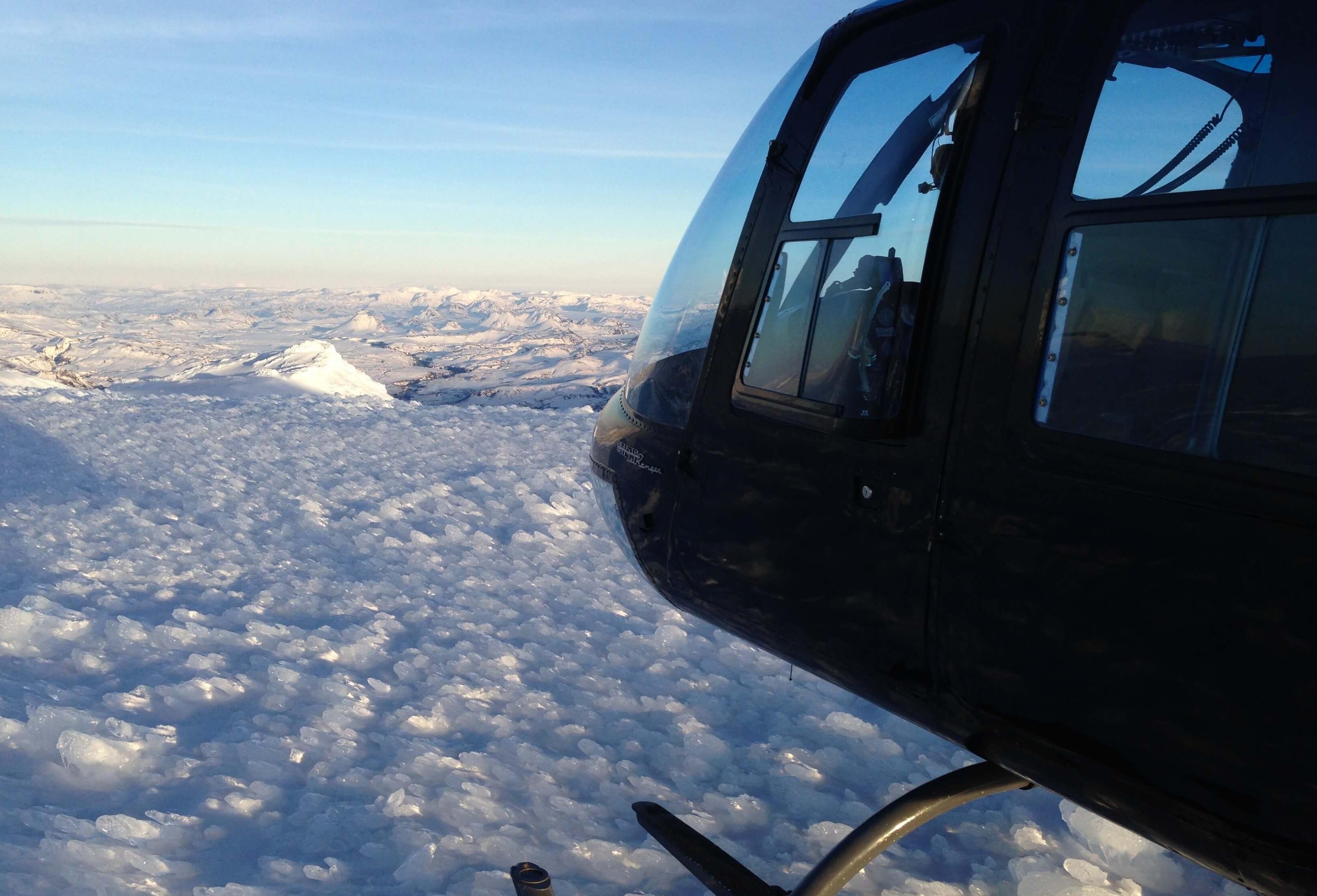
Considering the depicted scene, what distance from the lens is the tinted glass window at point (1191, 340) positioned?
1.32 metres

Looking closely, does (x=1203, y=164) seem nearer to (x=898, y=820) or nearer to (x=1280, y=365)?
(x=1280, y=365)

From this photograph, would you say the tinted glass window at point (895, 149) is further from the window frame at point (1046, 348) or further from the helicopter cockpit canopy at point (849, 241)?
the window frame at point (1046, 348)

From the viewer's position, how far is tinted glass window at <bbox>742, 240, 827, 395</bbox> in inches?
83.5

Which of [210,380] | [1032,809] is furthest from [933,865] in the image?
[210,380]

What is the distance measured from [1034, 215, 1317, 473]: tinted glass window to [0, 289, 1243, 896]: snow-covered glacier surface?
1.82 meters

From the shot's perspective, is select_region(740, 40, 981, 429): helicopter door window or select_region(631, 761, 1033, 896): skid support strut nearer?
select_region(740, 40, 981, 429): helicopter door window

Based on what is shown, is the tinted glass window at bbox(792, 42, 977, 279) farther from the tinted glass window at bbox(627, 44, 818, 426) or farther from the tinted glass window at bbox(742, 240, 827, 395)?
the tinted glass window at bbox(627, 44, 818, 426)

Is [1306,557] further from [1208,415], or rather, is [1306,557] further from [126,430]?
[126,430]

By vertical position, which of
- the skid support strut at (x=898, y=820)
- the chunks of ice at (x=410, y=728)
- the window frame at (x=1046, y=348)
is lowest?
the chunks of ice at (x=410, y=728)

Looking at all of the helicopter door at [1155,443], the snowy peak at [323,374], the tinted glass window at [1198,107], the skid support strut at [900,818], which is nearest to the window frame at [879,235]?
the helicopter door at [1155,443]

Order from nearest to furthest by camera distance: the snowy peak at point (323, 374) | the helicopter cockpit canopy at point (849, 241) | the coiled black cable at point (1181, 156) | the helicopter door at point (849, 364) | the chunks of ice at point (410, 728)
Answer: the coiled black cable at point (1181, 156)
the helicopter door at point (849, 364)
the helicopter cockpit canopy at point (849, 241)
the chunks of ice at point (410, 728)
the snowy peak at point (323, 374)

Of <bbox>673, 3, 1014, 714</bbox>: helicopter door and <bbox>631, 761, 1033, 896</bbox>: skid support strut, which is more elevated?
<bbox>673, 3, 1014, 714</bbox>: helicopter door

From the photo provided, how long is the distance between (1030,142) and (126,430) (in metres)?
8.78

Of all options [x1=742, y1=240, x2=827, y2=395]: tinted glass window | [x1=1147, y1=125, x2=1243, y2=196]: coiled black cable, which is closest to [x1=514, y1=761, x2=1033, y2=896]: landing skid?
[x1=742, y1=240, x2=827, y2=395]: tinted glass window
